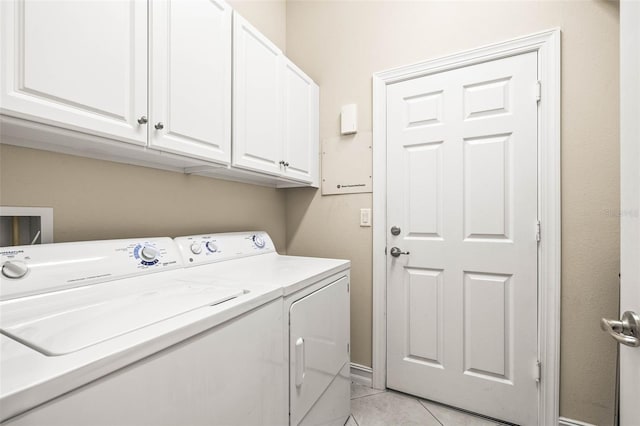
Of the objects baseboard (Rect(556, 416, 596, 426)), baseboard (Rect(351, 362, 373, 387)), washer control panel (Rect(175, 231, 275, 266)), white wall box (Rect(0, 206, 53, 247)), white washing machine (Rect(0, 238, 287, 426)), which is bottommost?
baseboard (Rect(351, 362, 373, 387))

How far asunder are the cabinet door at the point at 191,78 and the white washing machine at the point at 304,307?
1.61 feet

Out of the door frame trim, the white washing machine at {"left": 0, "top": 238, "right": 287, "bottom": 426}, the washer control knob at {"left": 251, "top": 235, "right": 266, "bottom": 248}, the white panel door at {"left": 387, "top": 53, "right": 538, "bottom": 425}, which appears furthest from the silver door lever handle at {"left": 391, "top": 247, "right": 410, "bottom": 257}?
the white washing machine at {"left": 0, "top": 238, "right": 287, "bottom": 426}

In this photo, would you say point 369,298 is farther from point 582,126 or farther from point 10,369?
point 10,369

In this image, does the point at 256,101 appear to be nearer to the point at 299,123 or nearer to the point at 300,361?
the point at 299,123

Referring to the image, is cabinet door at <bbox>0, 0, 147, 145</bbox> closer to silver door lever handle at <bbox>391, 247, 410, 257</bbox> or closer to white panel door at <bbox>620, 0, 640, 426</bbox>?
white panel door at <bbox>620, 0, 640, 426</bbox>

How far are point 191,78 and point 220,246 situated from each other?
828 mm

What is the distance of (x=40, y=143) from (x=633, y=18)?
1.78 metres

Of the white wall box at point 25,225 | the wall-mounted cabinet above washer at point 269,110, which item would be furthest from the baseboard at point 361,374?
the white wall box at point 25,225

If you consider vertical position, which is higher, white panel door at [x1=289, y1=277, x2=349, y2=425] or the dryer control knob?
the dryer control knob

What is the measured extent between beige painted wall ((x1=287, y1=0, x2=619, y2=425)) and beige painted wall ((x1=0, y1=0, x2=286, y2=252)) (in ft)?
3.00

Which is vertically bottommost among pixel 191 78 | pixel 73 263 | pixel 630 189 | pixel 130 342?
pixel 130 342

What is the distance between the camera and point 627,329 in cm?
66

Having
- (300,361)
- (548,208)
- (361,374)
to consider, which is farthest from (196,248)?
(548,208)

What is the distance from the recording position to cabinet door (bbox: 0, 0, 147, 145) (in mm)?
771
